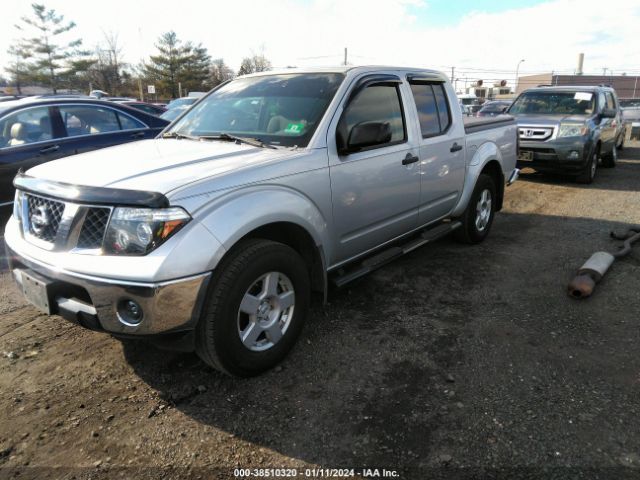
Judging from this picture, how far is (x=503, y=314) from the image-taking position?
382 centimetres

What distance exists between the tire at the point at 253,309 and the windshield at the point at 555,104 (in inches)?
352

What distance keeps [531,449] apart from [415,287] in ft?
6.92

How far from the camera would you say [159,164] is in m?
2.79

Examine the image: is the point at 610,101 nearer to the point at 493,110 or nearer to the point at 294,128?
the point at 493,110

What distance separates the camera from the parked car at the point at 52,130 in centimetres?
563

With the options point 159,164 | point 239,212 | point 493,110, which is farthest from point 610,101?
point 159,164

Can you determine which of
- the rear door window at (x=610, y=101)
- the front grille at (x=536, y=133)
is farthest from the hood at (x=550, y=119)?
the rear door window at (x=610, y=101)

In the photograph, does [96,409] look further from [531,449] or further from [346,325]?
[531,449]

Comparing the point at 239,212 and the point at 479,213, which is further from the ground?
the point at 239,212

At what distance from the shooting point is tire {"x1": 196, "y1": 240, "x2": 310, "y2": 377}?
2.54 m

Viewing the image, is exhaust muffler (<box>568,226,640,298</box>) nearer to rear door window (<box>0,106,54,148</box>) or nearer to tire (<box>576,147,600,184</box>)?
tire (<box>576,147,600,184</box>)

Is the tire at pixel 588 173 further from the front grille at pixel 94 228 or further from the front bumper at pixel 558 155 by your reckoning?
the front grille at pixel 94 228

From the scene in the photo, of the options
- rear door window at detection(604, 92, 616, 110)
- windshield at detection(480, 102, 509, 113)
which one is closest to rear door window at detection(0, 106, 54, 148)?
rear door window at detection(604, 92, 616, 110)

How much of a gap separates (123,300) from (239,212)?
74 cm
